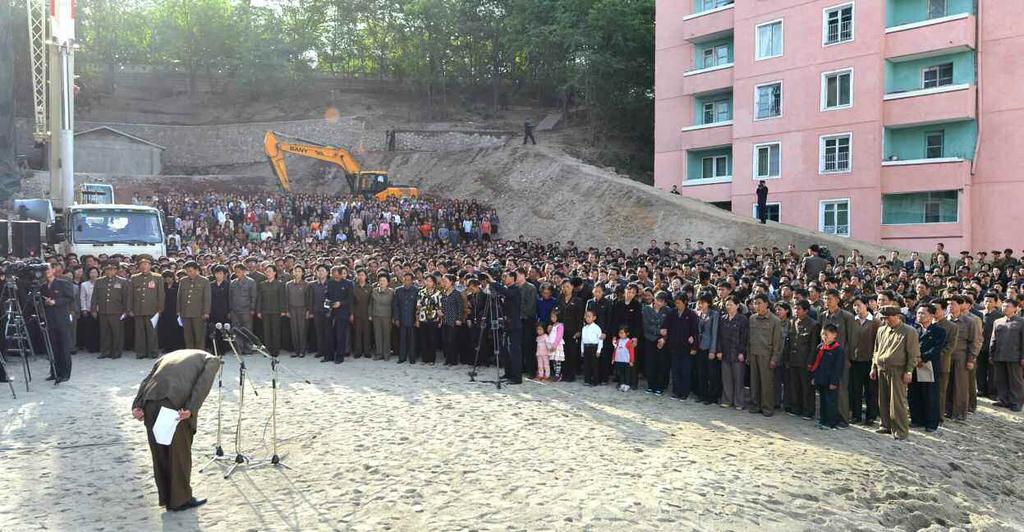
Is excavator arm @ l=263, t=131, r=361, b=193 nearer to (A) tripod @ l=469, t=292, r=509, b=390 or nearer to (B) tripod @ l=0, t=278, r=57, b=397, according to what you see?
(B) tripod @ l=0, t=278, r=57, b=397

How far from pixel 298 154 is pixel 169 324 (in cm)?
2598

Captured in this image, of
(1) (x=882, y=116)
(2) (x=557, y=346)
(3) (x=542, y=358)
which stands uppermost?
(1) (x=882, y=116)

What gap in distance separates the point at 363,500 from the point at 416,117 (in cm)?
5549

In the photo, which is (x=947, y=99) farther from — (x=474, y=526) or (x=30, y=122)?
(x=30, y=122)

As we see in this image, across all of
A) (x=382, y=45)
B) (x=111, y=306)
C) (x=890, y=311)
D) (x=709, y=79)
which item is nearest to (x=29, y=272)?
(x=111, y=306)

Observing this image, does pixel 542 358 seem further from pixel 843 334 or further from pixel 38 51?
pixel 38 51

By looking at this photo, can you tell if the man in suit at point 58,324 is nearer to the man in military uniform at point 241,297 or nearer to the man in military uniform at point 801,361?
the man in military uniform at point 241,297

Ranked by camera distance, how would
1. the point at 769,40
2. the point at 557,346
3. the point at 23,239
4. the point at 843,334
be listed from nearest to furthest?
the point at 843,334 → the point at 557,346 → the point at 23,239 → the point at 769,40

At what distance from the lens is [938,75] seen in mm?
29672

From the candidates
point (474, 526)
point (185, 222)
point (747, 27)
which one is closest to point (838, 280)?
point (474, 526)

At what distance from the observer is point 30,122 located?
53.4 meters

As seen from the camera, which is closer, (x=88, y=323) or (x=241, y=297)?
(x=241, y=297)

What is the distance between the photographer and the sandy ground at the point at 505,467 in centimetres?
720

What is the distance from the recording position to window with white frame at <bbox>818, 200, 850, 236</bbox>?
31141mm
